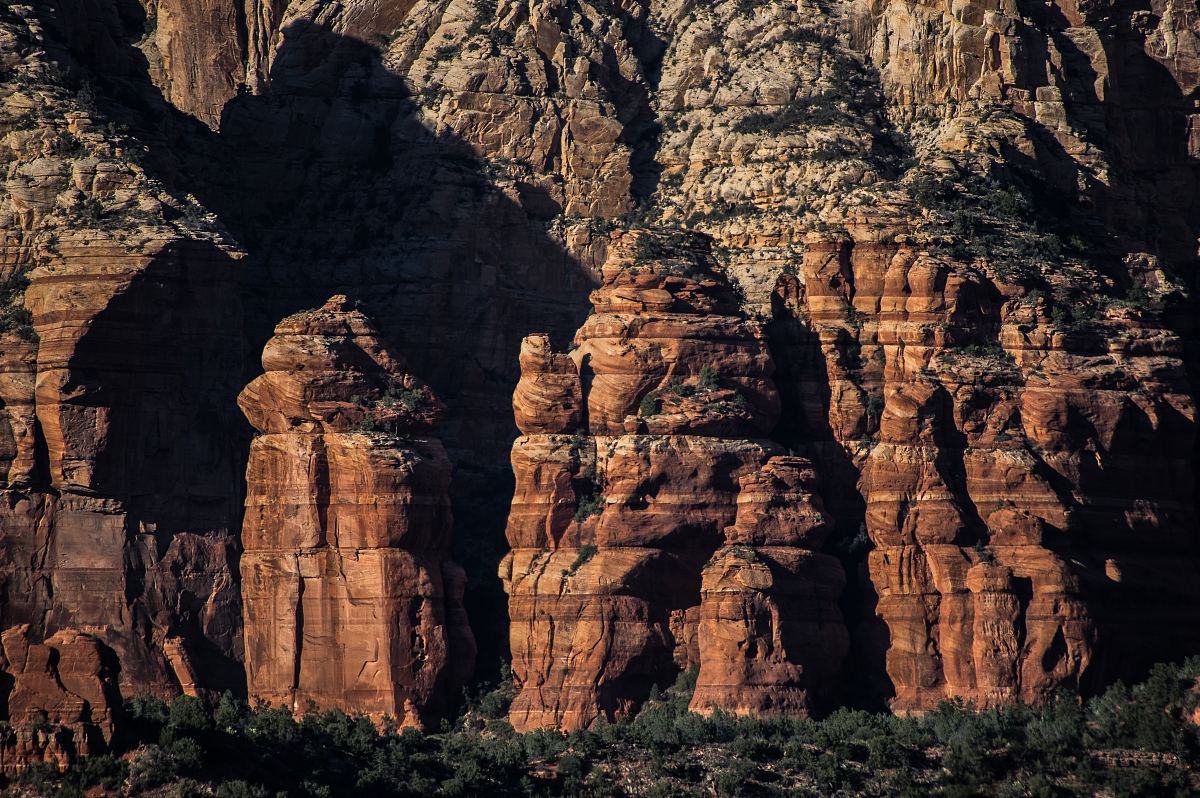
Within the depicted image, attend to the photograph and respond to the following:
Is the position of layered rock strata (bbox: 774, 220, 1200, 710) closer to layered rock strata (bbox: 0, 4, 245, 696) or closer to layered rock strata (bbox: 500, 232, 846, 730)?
layered rock strata (bbox: 500, 232, 846, 730)

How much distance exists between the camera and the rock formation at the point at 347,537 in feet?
313

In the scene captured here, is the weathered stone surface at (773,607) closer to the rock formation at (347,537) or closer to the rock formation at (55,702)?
the rock formation at (347,537)

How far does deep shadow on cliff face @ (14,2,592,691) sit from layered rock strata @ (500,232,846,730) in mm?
4207

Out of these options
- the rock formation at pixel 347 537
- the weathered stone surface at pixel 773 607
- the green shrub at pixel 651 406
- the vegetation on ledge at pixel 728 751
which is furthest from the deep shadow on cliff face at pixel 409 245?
the vegetation on ledge at pixel 728 751

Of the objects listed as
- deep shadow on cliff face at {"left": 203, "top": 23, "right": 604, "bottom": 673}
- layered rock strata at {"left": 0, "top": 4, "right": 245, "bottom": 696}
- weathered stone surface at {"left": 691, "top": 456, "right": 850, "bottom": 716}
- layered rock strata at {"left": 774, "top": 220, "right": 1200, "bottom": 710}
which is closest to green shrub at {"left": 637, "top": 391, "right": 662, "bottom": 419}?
weathered stone surface at {"left": 691, "top": 456, "right": 850, "bottom": 716}

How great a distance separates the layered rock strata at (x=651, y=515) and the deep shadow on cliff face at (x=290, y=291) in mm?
4207

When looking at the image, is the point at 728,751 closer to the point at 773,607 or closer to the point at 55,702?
the point at 773,607

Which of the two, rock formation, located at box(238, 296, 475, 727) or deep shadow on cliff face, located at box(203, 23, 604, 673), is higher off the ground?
deep shadow on cliff face, located at box(203, 23, 604, 673)

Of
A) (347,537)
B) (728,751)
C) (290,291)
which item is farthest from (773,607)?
(290,291)

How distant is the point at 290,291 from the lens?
10556 centimetres

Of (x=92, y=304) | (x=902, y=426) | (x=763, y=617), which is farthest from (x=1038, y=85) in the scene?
(x=92, y=304)

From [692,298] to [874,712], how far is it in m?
12.0

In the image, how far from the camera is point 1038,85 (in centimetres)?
10675

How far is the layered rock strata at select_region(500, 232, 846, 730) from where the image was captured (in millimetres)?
94938
